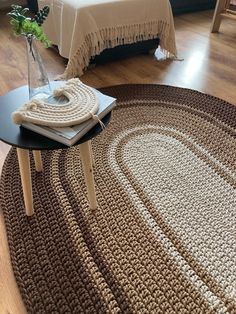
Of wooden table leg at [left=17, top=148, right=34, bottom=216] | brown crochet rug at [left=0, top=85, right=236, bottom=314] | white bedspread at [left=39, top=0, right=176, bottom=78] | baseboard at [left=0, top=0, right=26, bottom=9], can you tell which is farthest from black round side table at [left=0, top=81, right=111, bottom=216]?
baseboard at [left=0, top=0, right=26, bottom=9]

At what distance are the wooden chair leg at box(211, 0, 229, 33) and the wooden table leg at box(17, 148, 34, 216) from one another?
2423 mm

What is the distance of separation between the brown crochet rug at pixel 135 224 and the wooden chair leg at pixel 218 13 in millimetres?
1492

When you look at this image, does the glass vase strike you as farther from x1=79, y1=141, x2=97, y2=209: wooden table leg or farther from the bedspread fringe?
the bedspread fringe

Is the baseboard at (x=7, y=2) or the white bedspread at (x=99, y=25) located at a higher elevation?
the white bedspread at (x=99, y=25)

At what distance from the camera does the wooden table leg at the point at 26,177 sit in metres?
1.05

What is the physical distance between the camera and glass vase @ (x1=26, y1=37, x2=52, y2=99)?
103cm

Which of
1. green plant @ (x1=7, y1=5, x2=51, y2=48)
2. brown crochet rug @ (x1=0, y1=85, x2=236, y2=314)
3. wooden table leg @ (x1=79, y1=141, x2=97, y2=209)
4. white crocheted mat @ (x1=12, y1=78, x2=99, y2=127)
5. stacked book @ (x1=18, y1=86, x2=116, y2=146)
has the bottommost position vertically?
brown crochet rug @ (x1=0, y1=85, x2=236, y2=314)

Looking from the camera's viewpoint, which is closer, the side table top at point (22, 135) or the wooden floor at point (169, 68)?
the side table top at point (22, 135)

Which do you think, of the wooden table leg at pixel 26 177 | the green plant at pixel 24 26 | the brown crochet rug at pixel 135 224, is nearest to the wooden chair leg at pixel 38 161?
the brown crochet rug at pixel 135 224

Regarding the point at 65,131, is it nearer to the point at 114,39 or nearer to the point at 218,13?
the point at 114,39

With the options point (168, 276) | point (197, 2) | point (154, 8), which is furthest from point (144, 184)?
point (197, 2)

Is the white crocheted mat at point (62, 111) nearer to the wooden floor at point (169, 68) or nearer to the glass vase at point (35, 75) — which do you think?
the glass vase at point (35, 75)

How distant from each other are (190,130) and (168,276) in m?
0.86

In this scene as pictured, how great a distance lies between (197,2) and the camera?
130 inches
